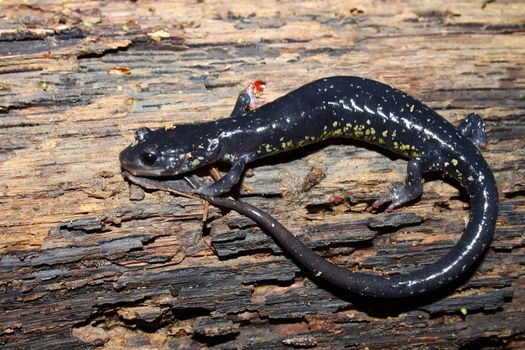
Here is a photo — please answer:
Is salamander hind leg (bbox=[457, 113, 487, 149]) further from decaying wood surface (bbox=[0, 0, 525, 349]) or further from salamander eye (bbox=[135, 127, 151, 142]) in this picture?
salamander eye (bbox=[135, 127, 151, 142])

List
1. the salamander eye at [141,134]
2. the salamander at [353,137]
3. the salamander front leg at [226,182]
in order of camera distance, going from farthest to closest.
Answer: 1. the salamander eye at [141,134]
2. the salamander front leg at [226,182]
3. the salamander at [353,137]

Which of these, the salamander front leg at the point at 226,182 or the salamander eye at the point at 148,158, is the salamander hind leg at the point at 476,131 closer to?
the salamander front leg at the point at 226,182

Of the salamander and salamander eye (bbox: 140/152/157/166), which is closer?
the salamander

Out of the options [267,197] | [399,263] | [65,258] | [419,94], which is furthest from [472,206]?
[65,258]

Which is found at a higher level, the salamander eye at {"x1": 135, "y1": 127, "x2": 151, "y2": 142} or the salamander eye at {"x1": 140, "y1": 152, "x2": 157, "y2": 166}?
the salamander eye at {"x1": 135, "y1": 127, "x2": 151, "y2": 142}

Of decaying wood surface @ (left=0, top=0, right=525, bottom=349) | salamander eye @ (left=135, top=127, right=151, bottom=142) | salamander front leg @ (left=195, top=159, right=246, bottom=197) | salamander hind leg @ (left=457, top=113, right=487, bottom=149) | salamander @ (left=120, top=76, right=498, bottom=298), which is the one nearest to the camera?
decaying wood surface @ (left=0, top=0, right=525, bottom=349)

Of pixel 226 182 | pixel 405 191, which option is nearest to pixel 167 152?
pixel 226 182

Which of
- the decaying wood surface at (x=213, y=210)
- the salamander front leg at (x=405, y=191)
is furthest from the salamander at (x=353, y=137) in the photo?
the decaying wood surface at (x=213, y=210)

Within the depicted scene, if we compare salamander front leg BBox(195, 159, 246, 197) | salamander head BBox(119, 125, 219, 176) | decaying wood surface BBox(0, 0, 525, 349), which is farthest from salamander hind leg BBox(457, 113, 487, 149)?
salamander head BBox(119, 125, 219, 176)
